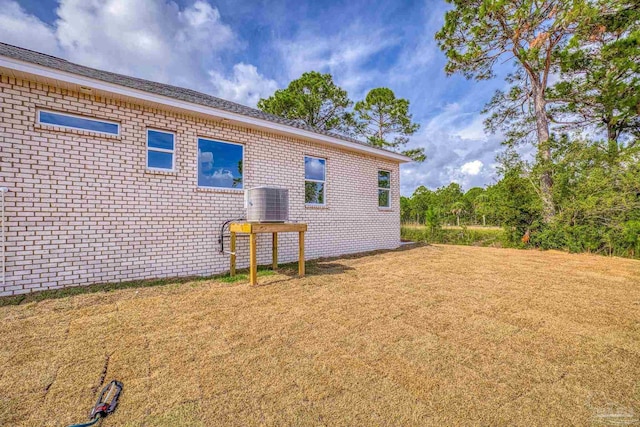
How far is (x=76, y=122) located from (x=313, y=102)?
17.0m

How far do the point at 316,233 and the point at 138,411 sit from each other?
5.78 m

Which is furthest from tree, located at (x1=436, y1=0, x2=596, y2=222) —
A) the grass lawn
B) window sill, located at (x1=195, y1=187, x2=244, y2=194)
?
window sill, located at (x1=195, y1=187, x2=244, y2=194)

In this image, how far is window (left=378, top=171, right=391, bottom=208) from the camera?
9430 millimetres

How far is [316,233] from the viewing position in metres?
7.27

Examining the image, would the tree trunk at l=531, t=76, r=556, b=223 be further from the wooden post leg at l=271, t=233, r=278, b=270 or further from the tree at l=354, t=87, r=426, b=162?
the wooden post leg at l=271, t=233, r=278, b=270

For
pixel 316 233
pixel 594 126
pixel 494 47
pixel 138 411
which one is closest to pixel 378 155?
pixel 316 233

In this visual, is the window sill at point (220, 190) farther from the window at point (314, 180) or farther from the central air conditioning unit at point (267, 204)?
the window at point (314, 180)

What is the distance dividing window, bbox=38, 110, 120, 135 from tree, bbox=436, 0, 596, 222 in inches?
469

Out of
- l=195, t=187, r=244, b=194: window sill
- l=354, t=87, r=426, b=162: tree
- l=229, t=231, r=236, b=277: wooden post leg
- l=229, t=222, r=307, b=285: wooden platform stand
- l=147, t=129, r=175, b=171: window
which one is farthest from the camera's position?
l=354, t=87, r=426, b=162: tree

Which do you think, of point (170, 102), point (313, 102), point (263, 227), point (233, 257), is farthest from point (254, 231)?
point (313, 102)

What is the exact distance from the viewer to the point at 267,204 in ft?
15.5

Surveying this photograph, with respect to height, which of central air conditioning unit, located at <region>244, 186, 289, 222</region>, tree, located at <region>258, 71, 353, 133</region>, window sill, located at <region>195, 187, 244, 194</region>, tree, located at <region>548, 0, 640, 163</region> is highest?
tree, located at <region>258, 71, 353, 133</region>

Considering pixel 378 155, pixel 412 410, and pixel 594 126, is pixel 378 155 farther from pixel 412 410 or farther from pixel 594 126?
pixel 594 126

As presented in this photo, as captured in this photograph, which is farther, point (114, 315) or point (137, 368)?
point (114, 315)
